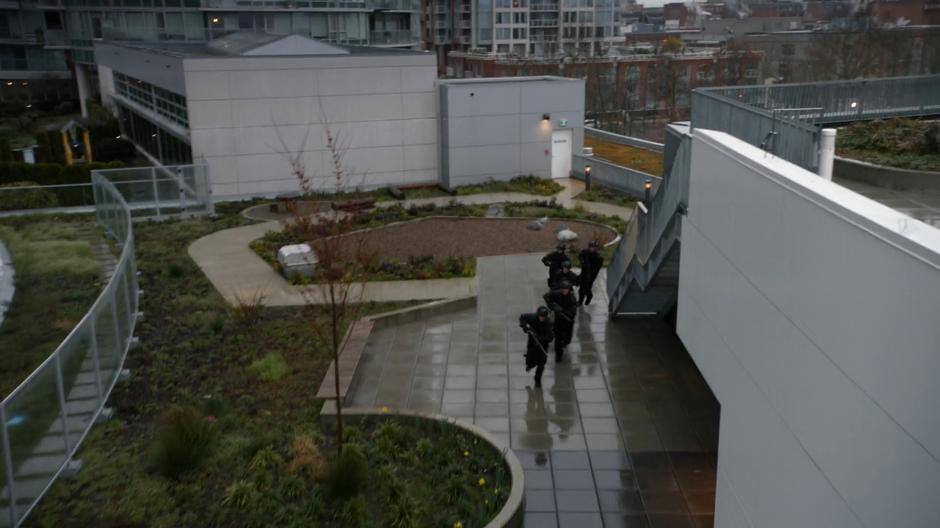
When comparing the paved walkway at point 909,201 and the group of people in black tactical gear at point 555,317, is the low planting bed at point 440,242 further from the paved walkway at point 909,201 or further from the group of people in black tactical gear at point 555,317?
the paved walkway at point 909,201

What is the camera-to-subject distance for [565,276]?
13.9 metres

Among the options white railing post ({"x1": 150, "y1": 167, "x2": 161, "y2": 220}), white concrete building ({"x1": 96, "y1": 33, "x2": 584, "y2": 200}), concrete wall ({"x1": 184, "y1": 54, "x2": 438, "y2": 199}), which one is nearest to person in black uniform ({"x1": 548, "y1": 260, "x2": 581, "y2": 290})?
white concrete building ({"x1": 96, "y1": 33, "x2": 584, "y2": 200})

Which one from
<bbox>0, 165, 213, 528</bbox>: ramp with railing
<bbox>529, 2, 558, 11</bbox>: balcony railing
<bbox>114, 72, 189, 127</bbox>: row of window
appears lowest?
<bbox>0, 165, 213, 528</bbox>: ramp with railing

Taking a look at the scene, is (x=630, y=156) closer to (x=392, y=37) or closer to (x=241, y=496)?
(x=241, y=496)

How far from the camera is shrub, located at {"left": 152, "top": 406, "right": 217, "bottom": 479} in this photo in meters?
9.21

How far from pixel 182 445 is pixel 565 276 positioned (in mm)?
6935

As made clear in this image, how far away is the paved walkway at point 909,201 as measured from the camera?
6.02m

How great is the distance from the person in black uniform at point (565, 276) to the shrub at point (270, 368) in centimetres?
447

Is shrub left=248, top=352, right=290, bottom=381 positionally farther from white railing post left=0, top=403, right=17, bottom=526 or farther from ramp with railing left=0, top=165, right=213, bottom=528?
white railing post left=0, top=403, right=17, bottom=526

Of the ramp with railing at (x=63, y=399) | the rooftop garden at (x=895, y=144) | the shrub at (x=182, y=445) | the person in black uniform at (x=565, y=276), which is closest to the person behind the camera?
the ramp with railing at (x=63, y=399)

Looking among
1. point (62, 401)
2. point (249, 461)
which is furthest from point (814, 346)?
point (62, 401)

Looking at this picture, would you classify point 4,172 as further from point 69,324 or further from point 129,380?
point 129,380

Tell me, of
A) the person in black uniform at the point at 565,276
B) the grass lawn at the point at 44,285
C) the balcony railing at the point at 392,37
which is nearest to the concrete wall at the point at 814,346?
the person in black uniform at the point at 565,276

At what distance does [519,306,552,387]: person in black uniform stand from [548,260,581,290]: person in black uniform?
143 cm
